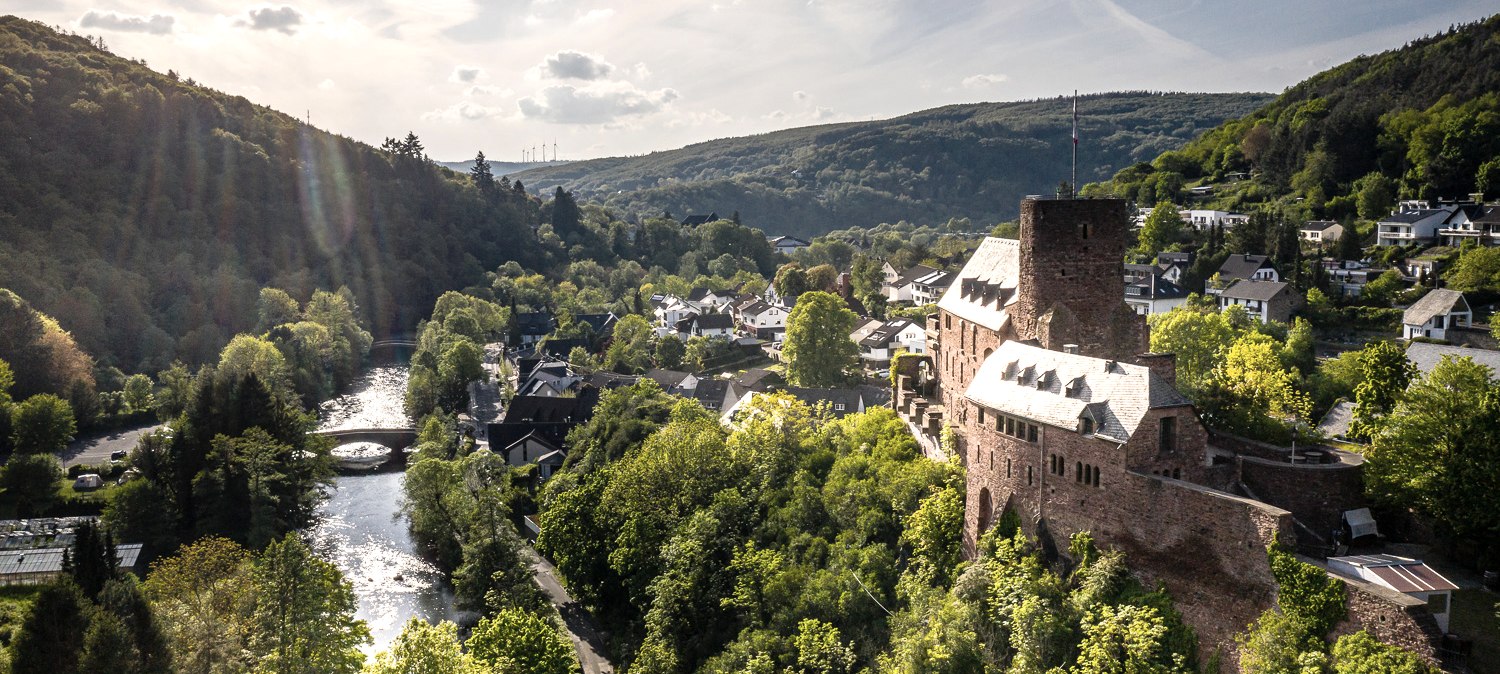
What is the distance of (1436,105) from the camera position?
104 meters

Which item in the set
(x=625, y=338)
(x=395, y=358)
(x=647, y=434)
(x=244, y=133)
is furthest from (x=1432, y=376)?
(x=244, y=133)

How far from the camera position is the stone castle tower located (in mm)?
40312

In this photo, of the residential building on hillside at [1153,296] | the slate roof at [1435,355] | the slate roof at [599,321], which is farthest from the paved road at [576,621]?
the slate roof at [599,321]

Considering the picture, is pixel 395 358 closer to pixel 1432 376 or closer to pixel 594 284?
pixel 594 284

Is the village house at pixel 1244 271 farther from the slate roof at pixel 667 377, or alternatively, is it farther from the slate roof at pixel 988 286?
the slate roof at pixel 667 377

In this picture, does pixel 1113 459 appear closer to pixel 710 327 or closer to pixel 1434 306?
pixel 1434 306

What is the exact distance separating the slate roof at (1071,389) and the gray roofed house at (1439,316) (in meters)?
40.7

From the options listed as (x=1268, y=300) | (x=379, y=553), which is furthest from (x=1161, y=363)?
(x=379, y=553)

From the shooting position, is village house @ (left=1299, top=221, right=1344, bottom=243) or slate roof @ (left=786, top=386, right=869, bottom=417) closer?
slate roof @ (left=786, top=386, right=869, bottom=417)

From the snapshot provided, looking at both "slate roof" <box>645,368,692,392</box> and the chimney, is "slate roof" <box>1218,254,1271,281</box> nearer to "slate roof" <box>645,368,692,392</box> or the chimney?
"slate roof" <box>645,368,692,392</box>

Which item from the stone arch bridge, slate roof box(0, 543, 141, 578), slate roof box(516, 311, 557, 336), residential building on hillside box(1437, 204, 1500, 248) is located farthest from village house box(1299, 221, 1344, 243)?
slate roof box(0, 543, 141, 578)

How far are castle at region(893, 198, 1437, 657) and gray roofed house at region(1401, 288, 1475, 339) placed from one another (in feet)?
108

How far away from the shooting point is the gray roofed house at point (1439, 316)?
63.1 metres

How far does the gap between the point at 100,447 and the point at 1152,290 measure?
8177 centimetres
